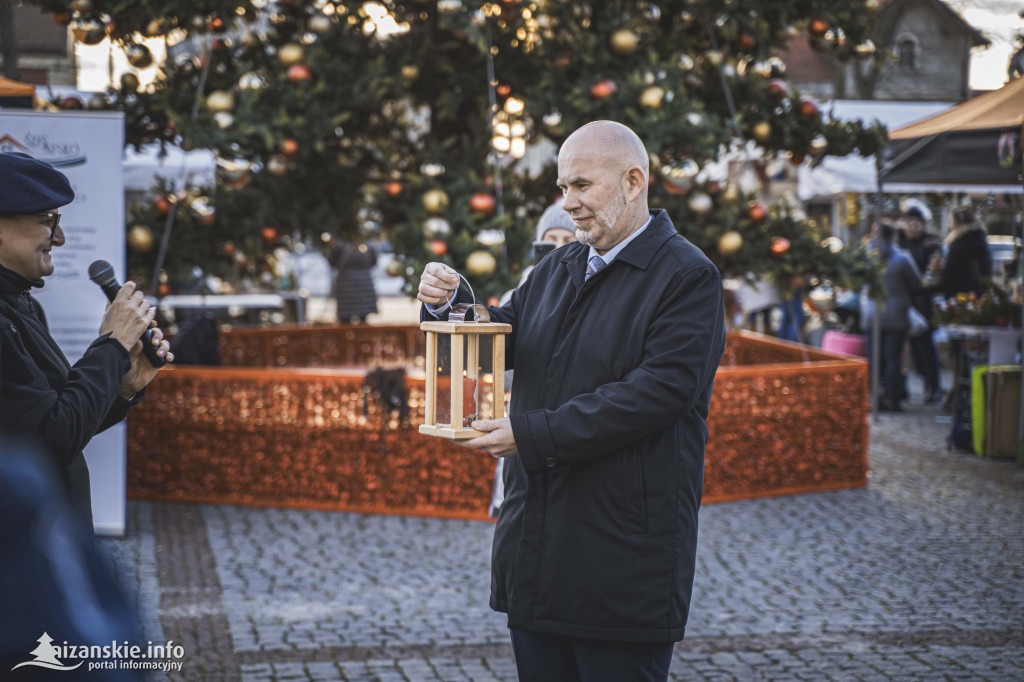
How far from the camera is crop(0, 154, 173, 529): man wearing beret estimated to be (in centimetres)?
248

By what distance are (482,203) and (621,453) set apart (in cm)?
487

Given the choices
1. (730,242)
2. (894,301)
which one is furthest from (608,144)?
(894,301)

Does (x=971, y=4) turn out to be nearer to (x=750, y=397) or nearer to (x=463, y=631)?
(x=750, y=397)

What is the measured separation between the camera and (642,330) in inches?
94.3

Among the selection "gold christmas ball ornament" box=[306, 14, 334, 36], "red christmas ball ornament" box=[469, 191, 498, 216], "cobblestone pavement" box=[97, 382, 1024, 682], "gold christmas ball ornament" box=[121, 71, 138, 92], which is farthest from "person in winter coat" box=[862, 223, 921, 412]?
"gold christmas ball ornament" box=[121, 71, 138, 92]

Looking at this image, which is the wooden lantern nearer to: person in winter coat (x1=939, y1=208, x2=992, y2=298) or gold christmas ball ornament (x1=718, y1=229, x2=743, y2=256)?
gold christmas ball ornament (x1=718, y1=229, x2=743, y2=256)

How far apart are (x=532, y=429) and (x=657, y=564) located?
447 mm

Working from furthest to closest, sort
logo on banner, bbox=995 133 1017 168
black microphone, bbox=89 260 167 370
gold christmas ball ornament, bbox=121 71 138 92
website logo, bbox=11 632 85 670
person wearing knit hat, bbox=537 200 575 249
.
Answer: logo on banner, bbox=995 133 1017 168 < gold christmas ball ornament, bbox=121 71 138 92 < person wearing knit hat, bbox=537 200 575 249 < black microphone, bbox=89 260 167 370 < website logo, bbox=11 632 85 670

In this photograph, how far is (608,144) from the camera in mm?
2445

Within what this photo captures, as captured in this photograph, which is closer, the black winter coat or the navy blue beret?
the black winter coat

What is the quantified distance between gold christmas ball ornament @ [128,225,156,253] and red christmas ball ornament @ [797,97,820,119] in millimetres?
5184

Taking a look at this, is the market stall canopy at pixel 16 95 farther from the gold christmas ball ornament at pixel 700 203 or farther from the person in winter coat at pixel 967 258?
the person in winter coat at pixel 967 258

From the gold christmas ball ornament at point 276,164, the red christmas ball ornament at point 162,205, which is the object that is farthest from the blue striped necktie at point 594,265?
the red christmas ball ornament at point 162,205

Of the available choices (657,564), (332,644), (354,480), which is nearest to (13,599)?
(657,564)
